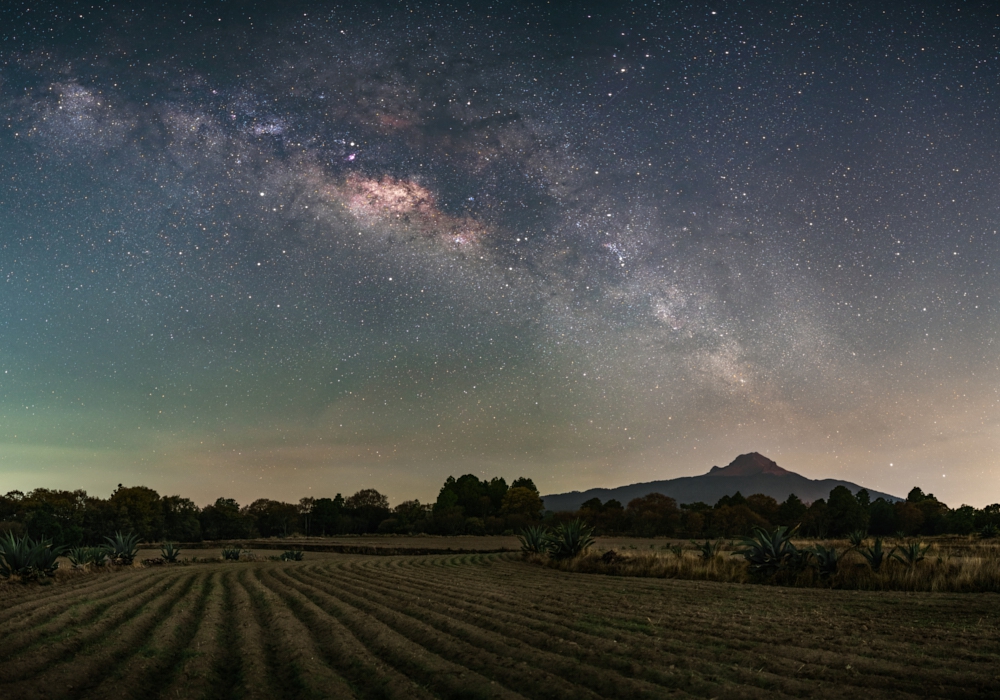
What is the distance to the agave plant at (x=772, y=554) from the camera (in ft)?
52.1

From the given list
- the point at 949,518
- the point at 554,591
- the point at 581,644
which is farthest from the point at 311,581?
the point at 949,518

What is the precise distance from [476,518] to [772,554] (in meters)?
79.4

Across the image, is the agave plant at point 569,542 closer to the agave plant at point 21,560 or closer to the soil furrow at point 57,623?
the soil furrow at point 57,623

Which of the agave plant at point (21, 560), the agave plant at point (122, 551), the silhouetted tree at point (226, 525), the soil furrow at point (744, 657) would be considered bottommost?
the silhouetted tree at point (226, 525)

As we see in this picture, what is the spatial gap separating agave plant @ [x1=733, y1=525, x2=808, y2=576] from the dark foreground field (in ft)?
8.60

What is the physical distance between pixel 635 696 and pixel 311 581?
1309 centimetres

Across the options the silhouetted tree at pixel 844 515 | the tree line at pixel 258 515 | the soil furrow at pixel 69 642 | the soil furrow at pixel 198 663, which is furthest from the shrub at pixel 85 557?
the silhouetted tree at pixel 844 515

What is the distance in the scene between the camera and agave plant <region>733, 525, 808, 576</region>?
15867 mm

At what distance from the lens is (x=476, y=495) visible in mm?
123938

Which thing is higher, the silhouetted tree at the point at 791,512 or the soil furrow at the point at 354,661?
the soil furrow at the point at 354,661

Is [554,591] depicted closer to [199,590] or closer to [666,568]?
[666,568]

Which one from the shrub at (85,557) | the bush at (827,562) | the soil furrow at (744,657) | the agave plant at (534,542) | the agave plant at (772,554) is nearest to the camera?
the soil furrow at (744,657)

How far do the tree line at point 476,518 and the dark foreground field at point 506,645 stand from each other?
52.3 m

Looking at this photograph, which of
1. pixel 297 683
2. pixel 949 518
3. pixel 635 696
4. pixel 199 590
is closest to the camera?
pixel 635 696
